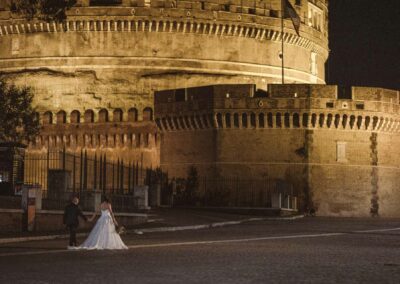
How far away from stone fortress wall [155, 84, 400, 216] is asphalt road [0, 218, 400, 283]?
48.0ft

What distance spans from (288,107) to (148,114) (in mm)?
8941

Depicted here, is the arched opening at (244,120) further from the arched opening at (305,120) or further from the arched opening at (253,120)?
the arched opening at (305,120)

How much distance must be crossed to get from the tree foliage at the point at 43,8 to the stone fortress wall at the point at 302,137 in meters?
10.0

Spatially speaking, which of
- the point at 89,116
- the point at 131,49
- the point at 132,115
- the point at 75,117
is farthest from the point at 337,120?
the point at 75,117

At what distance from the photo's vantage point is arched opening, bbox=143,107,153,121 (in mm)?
41344

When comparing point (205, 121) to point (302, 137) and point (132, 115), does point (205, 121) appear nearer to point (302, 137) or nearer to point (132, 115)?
point (302, 137)

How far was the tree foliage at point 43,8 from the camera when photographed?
2592 centimetres

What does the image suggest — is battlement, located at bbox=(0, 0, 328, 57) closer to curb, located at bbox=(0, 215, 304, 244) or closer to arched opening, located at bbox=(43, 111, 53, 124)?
arched opening, located at bbox=(43, 111, 53, 124)

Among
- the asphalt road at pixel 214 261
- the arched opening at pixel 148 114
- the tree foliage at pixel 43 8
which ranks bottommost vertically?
the asphalt road at pixel 214 261

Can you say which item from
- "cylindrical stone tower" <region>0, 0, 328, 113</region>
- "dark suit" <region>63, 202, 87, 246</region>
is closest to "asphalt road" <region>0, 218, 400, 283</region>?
"dark suit" <region>63, 202, 87, 246</region>

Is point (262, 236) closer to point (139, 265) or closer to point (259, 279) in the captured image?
point (139, 265)

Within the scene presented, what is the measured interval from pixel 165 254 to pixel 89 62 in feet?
98.1

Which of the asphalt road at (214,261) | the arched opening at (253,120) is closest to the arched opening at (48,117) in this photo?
the arched opening at (253,120)

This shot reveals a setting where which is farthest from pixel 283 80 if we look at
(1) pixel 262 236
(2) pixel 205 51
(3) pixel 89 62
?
(1) pixel 262 236
